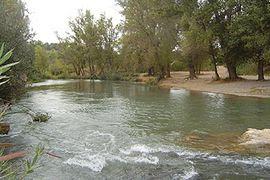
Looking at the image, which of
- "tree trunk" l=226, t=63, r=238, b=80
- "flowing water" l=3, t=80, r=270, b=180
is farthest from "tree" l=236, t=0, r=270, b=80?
"flowing water" l=3, t=80, r=270, b=180

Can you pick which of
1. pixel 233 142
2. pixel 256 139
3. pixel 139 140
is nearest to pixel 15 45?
pixel 139 140

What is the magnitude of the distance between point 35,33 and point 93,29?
60.6 metres

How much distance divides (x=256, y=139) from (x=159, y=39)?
4145 cm

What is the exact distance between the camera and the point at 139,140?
14.2 metres

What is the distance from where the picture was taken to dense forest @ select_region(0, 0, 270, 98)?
18.0 metres

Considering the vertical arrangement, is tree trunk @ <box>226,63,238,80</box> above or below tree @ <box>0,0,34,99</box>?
Result: below

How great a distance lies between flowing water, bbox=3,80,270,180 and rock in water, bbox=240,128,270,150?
4.29ft

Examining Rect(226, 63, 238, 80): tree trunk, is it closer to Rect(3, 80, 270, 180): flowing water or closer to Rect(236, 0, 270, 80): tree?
Rect(236, 0, 270, 80): tree

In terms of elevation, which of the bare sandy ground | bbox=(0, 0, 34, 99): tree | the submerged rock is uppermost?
bbox=(0, 0, 34, 99): tree

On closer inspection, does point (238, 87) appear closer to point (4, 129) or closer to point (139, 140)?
point (139, 140)

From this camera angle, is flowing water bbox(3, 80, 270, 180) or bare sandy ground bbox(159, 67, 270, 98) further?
bare sandy ground bbox(159, 67, 270, 98)

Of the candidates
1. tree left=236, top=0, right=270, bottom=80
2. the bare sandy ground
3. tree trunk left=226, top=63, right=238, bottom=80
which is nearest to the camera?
tree left=236, top=0, right=270, bottom=80

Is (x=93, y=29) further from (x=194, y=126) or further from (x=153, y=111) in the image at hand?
(x=194, y=126)

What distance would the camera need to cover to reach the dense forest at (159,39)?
59.2 feet
